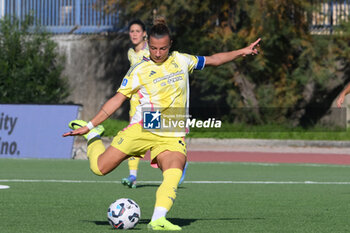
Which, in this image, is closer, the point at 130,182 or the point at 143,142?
the point at 143,142

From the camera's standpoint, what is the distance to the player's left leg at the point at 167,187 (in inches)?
271

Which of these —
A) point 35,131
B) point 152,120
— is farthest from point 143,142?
point 35,131

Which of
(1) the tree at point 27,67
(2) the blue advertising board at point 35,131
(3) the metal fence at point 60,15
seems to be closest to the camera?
(2) the blue advertising board at point 35,131

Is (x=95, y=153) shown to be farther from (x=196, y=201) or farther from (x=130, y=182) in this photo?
(x=130, y=182)

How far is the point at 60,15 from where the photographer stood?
1009 inches

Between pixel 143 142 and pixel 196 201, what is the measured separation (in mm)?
2318

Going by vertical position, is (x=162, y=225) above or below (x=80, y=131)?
below

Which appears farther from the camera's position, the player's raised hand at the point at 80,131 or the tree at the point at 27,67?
the tree at the point at 27,67

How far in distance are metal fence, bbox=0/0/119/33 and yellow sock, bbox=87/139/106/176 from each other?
17.6 meters

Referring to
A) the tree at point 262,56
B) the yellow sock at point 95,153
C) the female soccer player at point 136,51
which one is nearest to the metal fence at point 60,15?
the tree at point 262,56

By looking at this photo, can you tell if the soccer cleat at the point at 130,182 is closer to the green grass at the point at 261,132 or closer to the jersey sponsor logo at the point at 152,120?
the jersey sponsor logo at the point at 152,120

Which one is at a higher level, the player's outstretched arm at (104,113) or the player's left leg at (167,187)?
the player's outstretched arm at (104,113)

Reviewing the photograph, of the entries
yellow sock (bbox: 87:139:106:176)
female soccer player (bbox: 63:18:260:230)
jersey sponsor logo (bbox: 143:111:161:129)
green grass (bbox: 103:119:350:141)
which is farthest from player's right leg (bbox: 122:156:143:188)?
green grass (bbox: 103:119:350:141)

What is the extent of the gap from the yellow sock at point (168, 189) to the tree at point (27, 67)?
1710 cm
